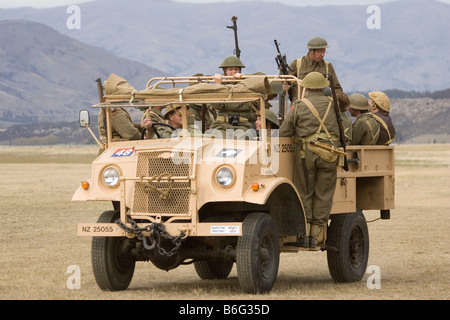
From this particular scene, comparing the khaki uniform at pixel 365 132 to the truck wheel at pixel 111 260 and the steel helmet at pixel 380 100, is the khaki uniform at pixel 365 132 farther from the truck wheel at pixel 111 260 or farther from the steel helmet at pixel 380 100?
the truck wheel at pixel 111 260

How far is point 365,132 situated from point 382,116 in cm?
60

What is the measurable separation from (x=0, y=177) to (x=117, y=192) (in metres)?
38.0

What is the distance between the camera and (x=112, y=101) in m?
12.5

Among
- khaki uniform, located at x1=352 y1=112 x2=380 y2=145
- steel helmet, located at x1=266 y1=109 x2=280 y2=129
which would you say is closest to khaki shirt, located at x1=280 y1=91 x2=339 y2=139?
steel helmet, located at x1=266 y1=109 x2=280 y2=129

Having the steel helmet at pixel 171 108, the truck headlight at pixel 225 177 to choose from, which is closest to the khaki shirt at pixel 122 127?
the steel helmet at pixel 171 108

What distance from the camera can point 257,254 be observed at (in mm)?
11344

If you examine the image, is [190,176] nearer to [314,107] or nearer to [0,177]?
[314,107]

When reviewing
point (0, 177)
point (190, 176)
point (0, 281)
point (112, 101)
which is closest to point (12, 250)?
point (0, 281)

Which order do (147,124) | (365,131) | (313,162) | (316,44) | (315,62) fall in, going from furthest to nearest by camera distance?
(365,131)
(315,62)
(316,44)
(313,162)
(147,124)

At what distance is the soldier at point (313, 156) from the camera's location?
12688 mm

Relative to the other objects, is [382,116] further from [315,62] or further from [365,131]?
[315,62]

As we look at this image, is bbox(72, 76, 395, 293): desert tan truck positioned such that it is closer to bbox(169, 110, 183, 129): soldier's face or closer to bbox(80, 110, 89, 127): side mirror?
bbox(80, 110, 89, 127): side mirror

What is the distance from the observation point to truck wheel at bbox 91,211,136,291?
12070mm

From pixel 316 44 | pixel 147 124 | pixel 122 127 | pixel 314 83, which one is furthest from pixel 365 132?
pixel 122 127
